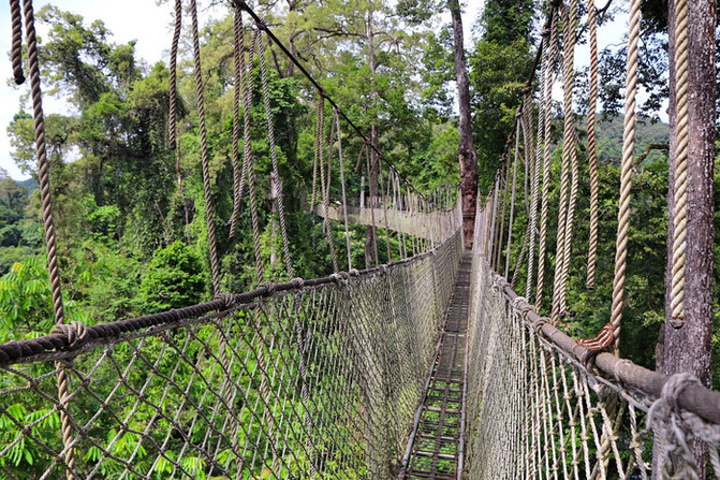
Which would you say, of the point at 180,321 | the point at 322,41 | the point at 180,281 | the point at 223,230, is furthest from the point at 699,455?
the point at 322,41

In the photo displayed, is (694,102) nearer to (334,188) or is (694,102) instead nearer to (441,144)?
(441,144)

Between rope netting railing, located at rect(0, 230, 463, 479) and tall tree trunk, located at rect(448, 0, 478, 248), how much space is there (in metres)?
6.23

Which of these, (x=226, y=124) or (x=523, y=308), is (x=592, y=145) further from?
(x=226, y=124)

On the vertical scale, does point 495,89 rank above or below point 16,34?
above

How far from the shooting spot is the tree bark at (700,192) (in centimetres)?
217

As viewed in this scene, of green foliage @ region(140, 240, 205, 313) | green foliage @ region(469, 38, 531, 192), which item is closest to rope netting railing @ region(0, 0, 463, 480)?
green foliage @ region(140, 240, 205, 313)

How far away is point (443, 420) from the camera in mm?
2891

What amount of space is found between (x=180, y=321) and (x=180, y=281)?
8.55 meters

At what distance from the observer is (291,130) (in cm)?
1096

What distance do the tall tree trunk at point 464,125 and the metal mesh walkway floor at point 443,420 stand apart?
5448 mm

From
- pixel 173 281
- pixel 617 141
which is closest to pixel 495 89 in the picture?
pixel 173 281

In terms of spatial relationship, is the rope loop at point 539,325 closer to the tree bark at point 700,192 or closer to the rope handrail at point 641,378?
the rope handrail at point 641,378

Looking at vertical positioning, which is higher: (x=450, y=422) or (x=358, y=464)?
(x=358, y=464)

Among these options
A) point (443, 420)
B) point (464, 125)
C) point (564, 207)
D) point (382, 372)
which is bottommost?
point (443, 420)
